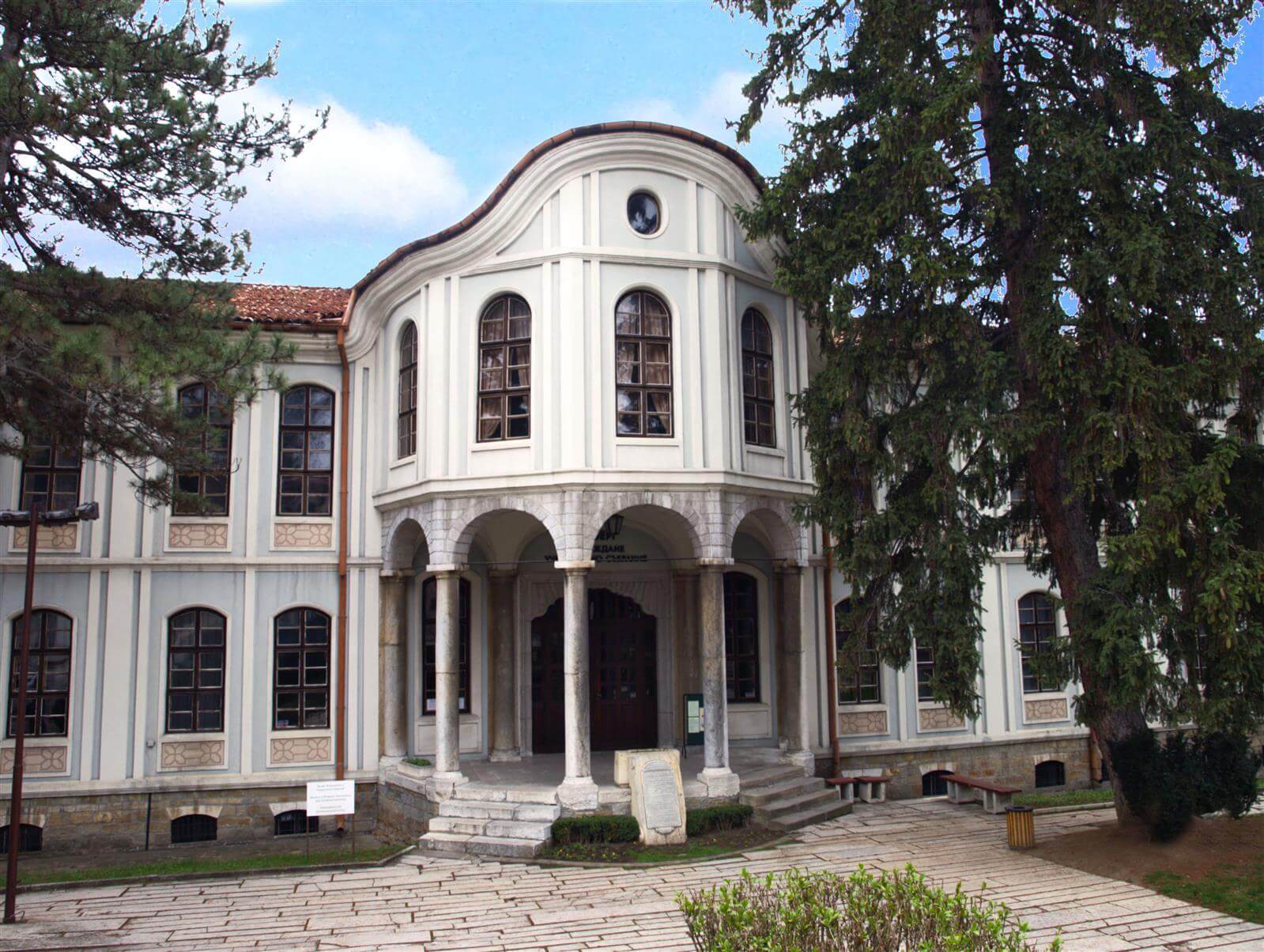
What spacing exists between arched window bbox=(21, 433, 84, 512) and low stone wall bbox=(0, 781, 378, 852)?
4293 mm

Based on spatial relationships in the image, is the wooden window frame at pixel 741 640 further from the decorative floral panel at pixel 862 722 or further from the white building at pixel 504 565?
the decorative floral panel at pixel 862 722

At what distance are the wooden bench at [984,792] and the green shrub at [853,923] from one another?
895 centimetres

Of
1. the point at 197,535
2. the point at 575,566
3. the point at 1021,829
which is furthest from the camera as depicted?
the point at 197,535

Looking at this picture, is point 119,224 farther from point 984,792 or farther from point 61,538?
point 984,792

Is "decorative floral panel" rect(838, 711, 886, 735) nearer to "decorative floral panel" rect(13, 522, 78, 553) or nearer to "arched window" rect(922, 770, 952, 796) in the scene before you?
"arched window" rect(922, 770, 952, 796)

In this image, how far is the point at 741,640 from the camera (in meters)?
17.9

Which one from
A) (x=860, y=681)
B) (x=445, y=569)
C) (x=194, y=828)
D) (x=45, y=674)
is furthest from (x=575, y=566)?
(x=45, y=674)

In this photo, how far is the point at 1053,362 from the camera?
11109mm

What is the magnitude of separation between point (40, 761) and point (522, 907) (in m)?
8.90

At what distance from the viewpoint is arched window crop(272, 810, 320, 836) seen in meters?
15.8

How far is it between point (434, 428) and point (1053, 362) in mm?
8056

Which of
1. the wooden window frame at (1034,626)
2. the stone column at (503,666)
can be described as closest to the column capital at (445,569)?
the stone column at (503,666)

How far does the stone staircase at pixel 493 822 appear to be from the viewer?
1254 centimetres

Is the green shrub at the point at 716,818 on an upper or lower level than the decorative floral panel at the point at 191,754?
lower
